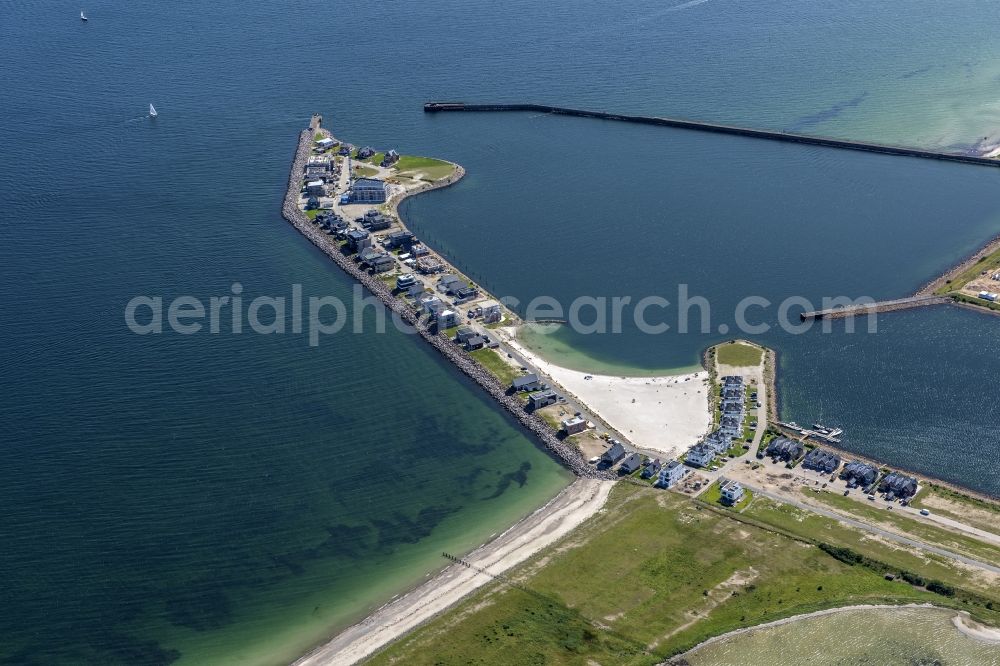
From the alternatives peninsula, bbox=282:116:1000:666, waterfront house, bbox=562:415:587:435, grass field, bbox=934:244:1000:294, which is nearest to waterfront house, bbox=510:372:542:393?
peninsula, bbox=282:116:1000:666

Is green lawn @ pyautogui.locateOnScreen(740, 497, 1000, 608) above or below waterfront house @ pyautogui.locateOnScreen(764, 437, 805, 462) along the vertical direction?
below

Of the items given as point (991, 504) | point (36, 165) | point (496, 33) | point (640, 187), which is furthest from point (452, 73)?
point (991, 504)

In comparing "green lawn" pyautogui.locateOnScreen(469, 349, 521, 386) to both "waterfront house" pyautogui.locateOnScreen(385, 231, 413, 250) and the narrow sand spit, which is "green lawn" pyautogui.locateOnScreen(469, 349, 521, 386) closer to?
"waterfront house" pyautogui.locateOnScreen(385, 231, 413, 250)

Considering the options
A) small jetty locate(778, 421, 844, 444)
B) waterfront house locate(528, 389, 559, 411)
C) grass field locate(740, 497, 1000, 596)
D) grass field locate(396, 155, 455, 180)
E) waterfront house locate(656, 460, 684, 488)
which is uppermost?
grass field locate(396, 155, 455, 180)

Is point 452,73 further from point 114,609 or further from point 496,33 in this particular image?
point 114,609

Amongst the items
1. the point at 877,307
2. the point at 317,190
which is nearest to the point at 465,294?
the point at 317,190

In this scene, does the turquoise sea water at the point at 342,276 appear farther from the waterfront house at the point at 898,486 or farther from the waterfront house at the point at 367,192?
the waterfront house at the point at 898,486

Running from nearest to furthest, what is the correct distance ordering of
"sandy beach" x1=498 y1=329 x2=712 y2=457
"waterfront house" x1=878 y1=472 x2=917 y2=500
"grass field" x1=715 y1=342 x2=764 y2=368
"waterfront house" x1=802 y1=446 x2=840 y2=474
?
"waterfront house" x1=878 y1=472 x2=917 y2=500
"waterfront house" x1=802 y1=446 x2=840 y2=474
"sandy beach" x1=498 y1=329 x2=712 y2=457
"grass field" x1=715 y1=342 x2=764 y2=368

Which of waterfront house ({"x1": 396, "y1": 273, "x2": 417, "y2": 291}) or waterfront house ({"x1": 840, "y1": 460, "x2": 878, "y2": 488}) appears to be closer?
waterfront house ({"x1": 840, "y1": 460, "x2": 878, "y2": 488})
